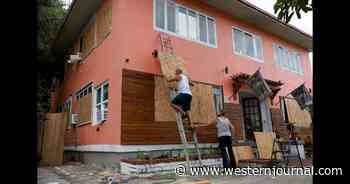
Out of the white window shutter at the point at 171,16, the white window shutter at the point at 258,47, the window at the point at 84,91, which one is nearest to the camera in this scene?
the white window shutter at the point at 171,16

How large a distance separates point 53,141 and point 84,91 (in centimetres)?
250

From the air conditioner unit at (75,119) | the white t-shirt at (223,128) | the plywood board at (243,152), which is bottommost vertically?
the plywood board at (243,152)

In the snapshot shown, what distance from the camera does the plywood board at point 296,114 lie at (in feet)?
42.9

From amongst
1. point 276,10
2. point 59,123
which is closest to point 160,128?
point 59,123

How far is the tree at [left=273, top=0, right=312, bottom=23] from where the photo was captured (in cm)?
259

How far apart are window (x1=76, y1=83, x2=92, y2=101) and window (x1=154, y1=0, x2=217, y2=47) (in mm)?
3951

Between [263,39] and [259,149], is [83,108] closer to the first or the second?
[259,149]

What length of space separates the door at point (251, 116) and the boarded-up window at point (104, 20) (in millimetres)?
7462

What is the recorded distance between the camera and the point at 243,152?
9383mm

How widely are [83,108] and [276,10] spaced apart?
9673 millimetres

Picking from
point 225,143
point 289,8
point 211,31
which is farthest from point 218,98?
point 289,8

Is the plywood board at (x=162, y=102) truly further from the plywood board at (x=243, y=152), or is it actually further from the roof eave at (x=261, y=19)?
the roof eave at (x=261, y=19)

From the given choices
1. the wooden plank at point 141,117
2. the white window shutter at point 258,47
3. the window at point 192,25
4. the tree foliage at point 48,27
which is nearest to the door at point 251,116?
the white window shutter at point 258,47

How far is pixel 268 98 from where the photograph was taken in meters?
12.5
